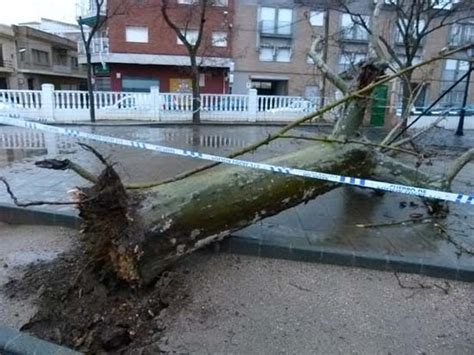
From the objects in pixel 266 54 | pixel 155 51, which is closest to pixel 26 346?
pixel 155 51

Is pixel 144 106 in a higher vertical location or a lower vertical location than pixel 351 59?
lower

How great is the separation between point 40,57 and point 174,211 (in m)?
40.9

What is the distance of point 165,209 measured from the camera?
2.98 m

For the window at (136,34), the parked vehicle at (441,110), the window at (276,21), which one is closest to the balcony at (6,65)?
the window at (136,34)

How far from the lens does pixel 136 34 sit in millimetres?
27312

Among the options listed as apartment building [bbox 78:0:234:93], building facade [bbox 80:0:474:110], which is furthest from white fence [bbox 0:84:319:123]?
apartment building [bbox 78:0:234:93]

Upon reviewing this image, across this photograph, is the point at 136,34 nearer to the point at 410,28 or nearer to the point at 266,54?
the point at 266,54

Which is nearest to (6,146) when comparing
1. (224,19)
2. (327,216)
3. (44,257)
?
(44,257)

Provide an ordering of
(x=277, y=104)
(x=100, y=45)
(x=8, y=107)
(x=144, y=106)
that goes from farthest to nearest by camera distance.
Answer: (x=100, y=45)
(x=277, y=104)
(x=144, y=106)
(x=8, y=107)

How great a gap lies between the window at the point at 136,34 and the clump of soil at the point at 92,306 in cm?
2651

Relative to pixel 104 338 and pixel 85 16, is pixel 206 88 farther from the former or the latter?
pixel 104 338

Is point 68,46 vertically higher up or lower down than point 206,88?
higher up

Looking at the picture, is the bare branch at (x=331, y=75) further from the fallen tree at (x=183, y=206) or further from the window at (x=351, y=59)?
the fallen tree at (x=183, y=206)

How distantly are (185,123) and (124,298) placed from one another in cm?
1475
